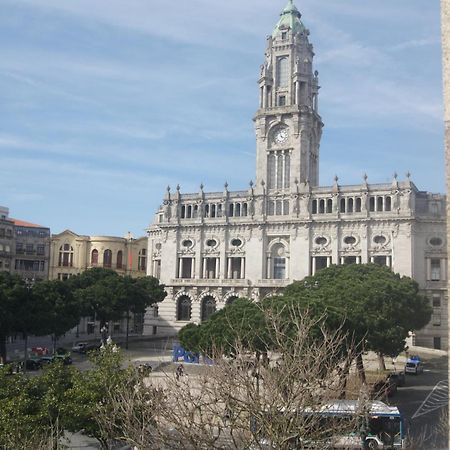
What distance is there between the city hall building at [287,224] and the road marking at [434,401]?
29.5 m

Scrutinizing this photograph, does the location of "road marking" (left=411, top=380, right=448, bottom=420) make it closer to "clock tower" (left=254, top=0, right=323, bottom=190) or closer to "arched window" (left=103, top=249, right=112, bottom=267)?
"clock tower" (left=254, top=0, right=323, bottom=190)

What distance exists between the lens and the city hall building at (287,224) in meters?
79.8

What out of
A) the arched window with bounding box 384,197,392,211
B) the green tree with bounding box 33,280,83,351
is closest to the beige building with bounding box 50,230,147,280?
the green tree with bounding box 33,280,83,351

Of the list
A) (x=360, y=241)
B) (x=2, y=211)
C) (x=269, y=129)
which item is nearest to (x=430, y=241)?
(x=360, y=241)

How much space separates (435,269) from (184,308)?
35.6 meters

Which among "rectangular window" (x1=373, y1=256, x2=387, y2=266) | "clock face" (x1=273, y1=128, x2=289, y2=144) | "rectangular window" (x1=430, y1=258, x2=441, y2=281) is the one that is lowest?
"rectangular window" (x1=430, y1=258, x2=441, y2=281)

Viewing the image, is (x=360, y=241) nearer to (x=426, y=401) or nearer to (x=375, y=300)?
(x=375, y=300)

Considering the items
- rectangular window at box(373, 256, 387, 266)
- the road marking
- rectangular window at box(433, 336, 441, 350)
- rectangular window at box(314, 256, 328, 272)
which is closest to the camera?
the road marking

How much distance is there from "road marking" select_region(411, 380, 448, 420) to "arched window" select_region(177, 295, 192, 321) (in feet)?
149

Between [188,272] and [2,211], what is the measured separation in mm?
37736

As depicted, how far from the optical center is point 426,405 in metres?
42.3

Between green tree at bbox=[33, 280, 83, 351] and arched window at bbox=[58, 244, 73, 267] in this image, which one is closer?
green tree at bbox=[33, 280, 83, 351]

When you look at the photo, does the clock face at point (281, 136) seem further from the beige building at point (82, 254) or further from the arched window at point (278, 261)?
the beige building at point (82, 254)

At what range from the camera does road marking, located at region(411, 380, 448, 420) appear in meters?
40.3
